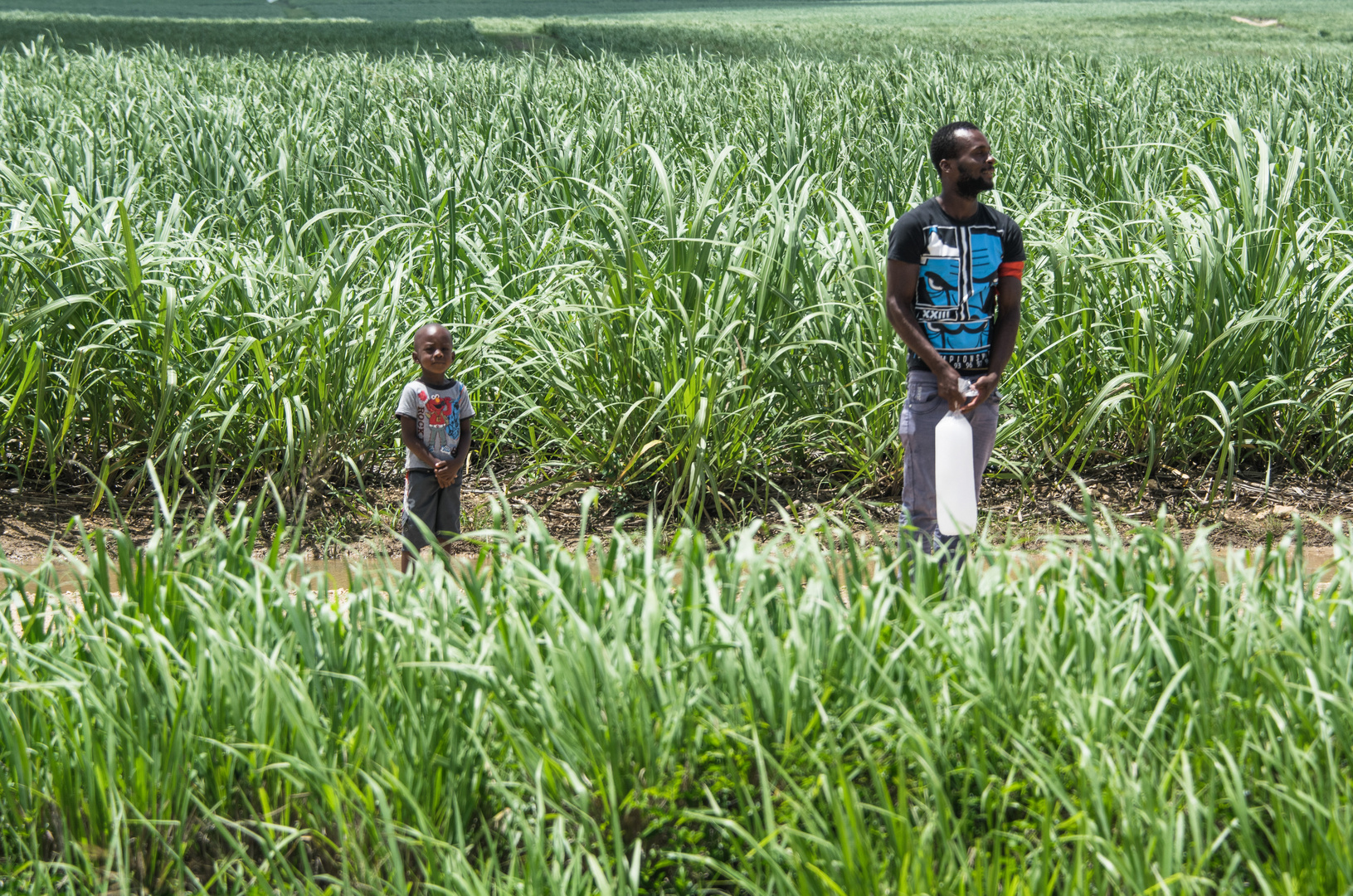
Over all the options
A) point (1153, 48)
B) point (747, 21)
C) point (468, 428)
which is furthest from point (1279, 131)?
point (747, 21)

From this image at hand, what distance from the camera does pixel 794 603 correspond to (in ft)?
6.44

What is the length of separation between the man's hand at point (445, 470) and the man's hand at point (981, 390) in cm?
136

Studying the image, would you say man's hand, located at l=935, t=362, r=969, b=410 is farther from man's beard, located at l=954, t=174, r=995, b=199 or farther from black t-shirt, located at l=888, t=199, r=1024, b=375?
man's beard, located at l=954, t=174, r=995, b=199

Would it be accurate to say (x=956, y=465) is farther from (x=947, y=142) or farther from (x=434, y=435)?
(x=434, y=435)

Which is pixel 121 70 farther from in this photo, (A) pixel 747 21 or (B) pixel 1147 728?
(A) pixel 747 21

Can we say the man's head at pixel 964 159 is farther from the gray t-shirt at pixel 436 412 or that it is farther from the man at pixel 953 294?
the gray t-shirt at pixel 436 412

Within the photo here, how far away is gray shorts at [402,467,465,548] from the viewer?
316 cm

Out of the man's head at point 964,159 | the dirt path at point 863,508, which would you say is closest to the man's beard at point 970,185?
the man's head at point 964,159

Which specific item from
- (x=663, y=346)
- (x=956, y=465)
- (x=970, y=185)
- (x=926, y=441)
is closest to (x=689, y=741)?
(x=956, y=465)

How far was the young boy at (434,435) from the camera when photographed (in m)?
3.10

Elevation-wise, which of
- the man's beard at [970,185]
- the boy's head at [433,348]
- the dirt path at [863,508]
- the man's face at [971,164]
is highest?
the man's face at [971,164]

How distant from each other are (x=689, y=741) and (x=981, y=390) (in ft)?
4.69

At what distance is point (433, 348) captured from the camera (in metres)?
3.09

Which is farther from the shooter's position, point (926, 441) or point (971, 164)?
point (926, 441)
